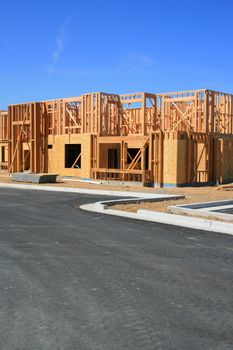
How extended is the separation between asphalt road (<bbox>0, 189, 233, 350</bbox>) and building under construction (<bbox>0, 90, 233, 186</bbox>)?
1541 centimetres

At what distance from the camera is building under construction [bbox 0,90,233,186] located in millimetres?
26250

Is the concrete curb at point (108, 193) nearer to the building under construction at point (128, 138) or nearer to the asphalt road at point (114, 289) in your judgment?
the building under construction at point (128, 138)

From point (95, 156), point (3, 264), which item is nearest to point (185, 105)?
point (95, 156)

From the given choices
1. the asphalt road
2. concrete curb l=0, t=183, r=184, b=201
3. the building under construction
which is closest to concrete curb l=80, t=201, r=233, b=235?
the asphalt road

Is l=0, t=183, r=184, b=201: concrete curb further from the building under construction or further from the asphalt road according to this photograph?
the asphalt road

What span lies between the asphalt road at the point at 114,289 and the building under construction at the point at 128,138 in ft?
50.6

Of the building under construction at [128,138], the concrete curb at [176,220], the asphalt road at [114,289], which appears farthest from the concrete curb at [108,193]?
the asphalt road at [114,289]

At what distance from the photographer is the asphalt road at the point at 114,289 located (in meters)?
4.27

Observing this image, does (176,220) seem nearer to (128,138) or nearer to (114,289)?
(114,289)

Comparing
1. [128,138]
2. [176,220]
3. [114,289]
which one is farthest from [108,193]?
[114,289]

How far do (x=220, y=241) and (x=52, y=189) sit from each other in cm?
1512

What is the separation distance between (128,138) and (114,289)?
72.5 ft

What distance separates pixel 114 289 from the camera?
586 centimetres

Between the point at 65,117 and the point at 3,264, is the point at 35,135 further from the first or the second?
the point at 3,264
